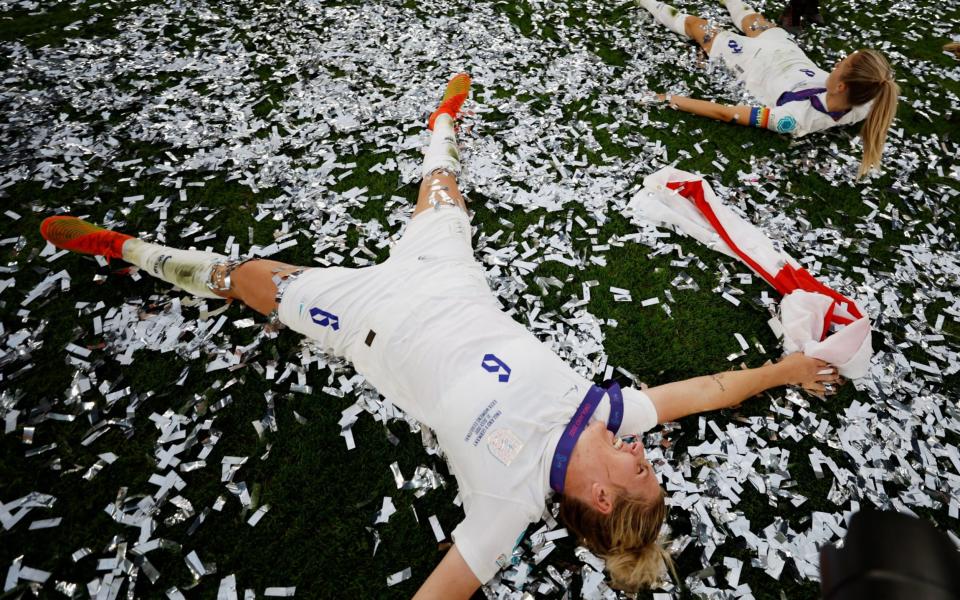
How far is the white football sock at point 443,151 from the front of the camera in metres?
3.80

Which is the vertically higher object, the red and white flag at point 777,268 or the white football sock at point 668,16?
the white football sock at point 668,16

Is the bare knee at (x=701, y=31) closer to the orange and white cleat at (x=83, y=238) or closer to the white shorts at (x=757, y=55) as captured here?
the white shorts at (x=757, y=55)

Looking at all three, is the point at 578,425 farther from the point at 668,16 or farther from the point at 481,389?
the point at 668,16

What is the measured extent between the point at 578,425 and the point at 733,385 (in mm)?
1249

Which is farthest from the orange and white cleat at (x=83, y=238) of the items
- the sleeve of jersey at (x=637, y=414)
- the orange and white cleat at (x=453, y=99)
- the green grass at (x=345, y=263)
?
the sleeve of jersey at (x=637, y=414)

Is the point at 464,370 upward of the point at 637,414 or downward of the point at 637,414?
upward

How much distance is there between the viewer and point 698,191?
4.20m

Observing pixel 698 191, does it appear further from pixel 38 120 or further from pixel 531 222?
pixel 38 120

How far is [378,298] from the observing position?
289 cm

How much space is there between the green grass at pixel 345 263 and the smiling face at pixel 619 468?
622mm

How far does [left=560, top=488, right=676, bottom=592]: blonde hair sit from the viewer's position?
7.82ft

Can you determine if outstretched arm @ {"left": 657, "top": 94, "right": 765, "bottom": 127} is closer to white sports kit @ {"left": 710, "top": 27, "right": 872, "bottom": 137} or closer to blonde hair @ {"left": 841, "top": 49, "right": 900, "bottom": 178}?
white sports kit @ {"left": 710, "top": 27, "right": 872, "bottom": 137}

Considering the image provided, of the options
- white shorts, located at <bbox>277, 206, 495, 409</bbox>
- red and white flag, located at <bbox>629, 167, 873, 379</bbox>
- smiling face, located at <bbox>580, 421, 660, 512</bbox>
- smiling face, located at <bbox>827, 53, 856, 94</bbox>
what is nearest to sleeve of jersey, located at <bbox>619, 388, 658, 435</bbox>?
smiling face, located at <bbox>580, 421, 660, 512</bbox>

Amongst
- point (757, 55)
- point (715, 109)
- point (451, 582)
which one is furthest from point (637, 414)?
point (757, 55)
